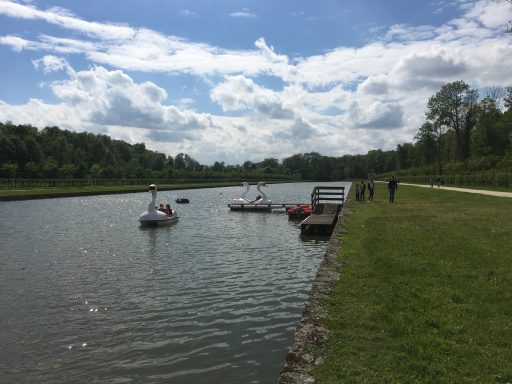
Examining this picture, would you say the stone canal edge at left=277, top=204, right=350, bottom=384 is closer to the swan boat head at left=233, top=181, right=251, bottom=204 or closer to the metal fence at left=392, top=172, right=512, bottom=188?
the swan boat head at left=233, top=181, right=251, bottom=204

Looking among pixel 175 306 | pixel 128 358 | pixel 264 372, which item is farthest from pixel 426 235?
pixel 128 358

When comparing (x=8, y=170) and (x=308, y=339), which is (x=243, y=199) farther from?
(x=8, y=170)

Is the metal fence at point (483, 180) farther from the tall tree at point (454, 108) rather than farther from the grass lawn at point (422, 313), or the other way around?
the grass lawn at point (422, 313)

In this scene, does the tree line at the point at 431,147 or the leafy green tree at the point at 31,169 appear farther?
the leafy green tree at the point at 31,169

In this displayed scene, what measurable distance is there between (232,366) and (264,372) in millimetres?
560

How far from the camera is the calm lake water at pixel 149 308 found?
7.15 metres

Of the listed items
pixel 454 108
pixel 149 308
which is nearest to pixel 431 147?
pixel 454 108

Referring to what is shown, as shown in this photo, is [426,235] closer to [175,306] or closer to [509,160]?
[175,306]

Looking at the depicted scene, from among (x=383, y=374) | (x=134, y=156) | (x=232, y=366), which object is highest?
(x=134, y=156)

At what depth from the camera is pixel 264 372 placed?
6812 mm

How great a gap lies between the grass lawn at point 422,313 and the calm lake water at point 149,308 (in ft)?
Result: 4.49

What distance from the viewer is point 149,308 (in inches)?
400

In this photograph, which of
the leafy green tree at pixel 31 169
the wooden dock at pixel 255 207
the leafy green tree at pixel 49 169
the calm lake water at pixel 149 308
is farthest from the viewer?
the leafy green tree at pixel 49 169

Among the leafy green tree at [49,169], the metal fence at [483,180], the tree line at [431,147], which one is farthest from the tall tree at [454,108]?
the leafy green tree at [49,169]
